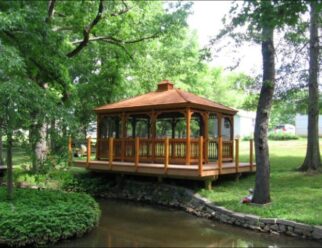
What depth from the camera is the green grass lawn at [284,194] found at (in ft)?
32.1

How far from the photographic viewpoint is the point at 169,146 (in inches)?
578

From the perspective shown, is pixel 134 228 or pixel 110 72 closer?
pixel 134 228

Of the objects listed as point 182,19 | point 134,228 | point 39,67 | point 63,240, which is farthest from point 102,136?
point 63,240

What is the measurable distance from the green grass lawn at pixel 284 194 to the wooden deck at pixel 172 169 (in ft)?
1.56

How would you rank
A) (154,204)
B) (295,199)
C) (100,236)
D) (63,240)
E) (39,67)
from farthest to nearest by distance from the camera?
1. (39,67)
2. (154,204)
3. (295,199)
4. (100,236)
5. (63,240)

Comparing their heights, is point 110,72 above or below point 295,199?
above

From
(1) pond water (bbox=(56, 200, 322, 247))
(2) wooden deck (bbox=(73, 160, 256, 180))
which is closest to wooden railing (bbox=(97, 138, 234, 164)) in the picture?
(2) wooden deck (bbox=(73, 160, 256, 180))

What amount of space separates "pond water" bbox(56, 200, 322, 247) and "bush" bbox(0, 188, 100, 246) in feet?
0.86

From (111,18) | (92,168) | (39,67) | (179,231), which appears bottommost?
(179,231)

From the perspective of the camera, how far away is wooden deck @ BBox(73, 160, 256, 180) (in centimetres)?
1291

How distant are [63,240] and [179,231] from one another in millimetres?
2784

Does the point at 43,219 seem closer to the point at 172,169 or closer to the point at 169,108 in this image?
the point at 172,169

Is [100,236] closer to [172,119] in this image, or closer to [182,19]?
[172,119]

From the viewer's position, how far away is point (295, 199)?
1102 centimetres
